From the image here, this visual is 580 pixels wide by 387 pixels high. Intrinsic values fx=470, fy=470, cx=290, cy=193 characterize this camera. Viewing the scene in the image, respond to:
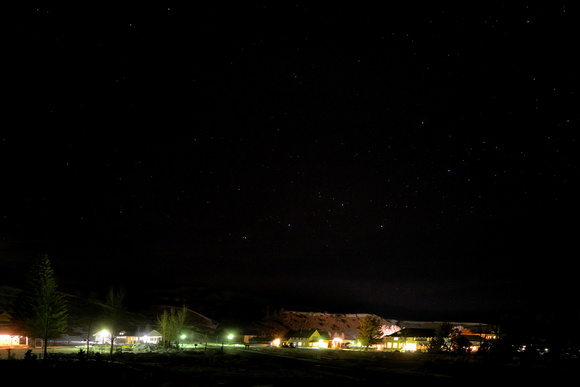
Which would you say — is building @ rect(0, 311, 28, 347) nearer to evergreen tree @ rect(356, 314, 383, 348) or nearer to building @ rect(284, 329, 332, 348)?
evergreen tree @ rect(356, 314, 383, 348)

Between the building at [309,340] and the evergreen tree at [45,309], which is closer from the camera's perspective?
the evergreen tree at [45,309]

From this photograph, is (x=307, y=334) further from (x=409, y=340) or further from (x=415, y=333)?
(x=415, y=333)

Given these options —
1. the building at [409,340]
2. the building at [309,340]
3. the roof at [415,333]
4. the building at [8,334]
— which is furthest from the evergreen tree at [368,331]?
the building at [8,334]

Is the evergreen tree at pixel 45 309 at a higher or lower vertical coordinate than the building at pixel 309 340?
higher

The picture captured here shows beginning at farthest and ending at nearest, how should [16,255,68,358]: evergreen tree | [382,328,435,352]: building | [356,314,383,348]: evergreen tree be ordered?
1. [356,314,383,348]: evergreen tree
2. [382,328,435,352]: building
3. [16,255,68,358]: evergreen tree

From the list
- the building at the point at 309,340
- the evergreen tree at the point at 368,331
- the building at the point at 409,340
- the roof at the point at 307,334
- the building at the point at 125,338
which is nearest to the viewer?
the building at the point at 125,338

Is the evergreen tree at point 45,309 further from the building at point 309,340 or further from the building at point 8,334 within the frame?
the building at point 309,340

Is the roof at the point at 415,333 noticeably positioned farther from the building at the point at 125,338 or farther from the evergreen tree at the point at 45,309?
the evergreen tree at the point at 45,309

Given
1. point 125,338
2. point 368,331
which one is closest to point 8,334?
point 125,338

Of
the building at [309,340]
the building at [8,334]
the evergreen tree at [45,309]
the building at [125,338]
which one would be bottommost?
the building at [309,340]

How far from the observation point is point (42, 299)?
67.6m

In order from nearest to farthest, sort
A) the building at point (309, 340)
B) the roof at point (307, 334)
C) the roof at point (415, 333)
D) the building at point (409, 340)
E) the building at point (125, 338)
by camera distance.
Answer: the building at point (125, 338) < the building at point (409, 340) < the roof at point (415, 333) < the building at point (309, 340) < the roof at point (307, 334)

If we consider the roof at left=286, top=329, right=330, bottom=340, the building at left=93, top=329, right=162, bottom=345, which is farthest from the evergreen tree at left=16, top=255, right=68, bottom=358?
the roof at left=286, top=329, right=330, bottom=340

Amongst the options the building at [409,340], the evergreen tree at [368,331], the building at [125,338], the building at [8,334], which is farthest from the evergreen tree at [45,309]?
the building at [409,340]
